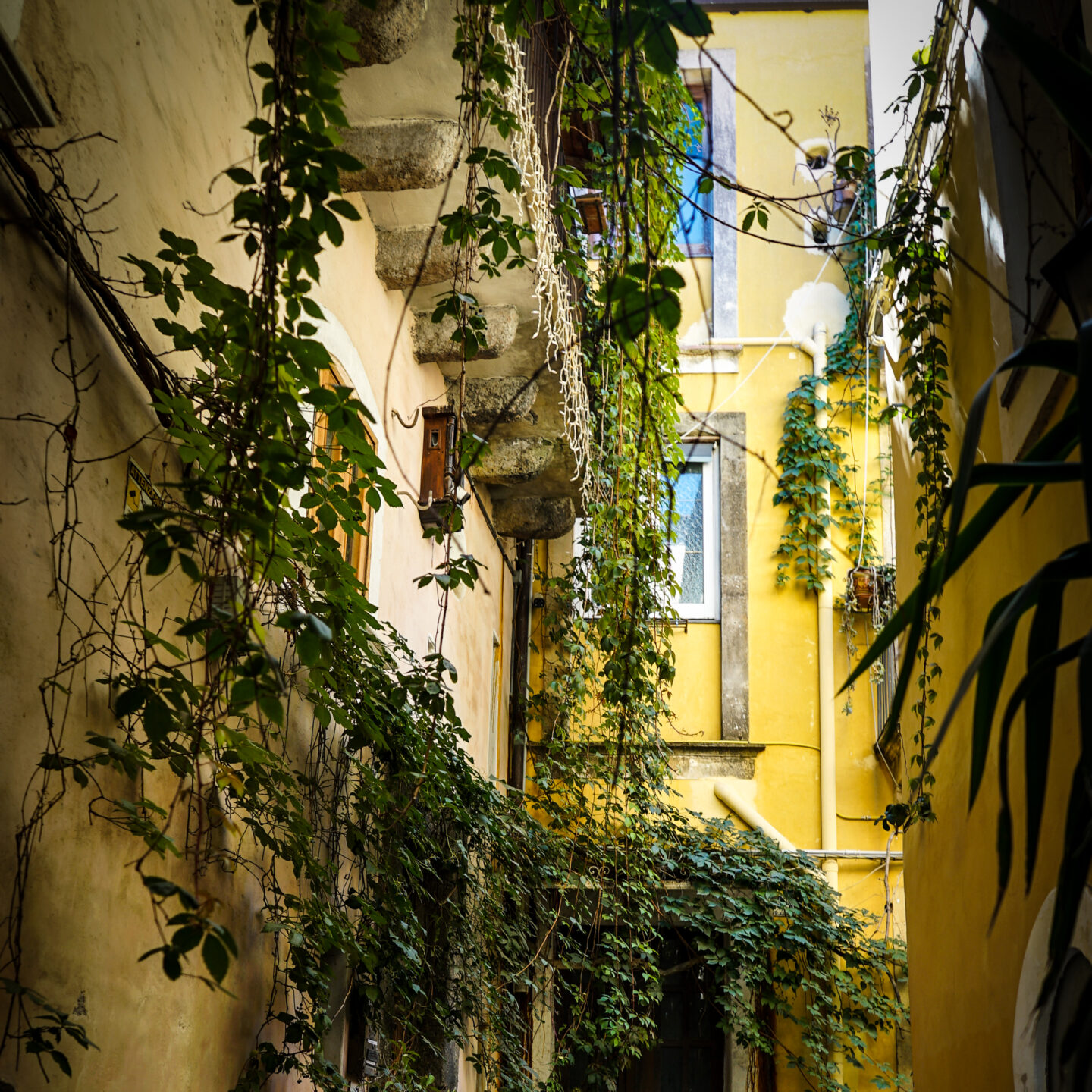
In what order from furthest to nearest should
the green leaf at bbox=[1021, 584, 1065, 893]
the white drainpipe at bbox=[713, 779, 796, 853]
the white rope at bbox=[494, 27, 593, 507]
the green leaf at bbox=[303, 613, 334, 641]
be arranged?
1. the white drainpipe at bbox=[713, 779, 796, 853]
2. the white rope at bbox=[494, 27, 593, 507]
3. the green leaf at bbox=[303, 613, 334, 641]
4. the green leaf at bbox=[1021, 584, 1065, 893]

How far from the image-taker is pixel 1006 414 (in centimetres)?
356

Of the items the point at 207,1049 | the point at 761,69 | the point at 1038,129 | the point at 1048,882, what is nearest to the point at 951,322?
the point at 1038,129

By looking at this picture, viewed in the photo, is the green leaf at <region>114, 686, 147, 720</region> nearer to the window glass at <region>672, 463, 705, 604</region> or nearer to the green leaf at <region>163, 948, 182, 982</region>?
the green leaf at <region>163, 948, 182, 982</region>

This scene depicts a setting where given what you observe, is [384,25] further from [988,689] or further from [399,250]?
[988,689]

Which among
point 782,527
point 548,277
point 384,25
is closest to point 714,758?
point 782,527

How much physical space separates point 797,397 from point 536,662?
3153 mm

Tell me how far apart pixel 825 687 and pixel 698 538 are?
A: 1.66 m

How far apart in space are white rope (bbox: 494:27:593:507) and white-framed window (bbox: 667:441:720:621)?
2.81 m

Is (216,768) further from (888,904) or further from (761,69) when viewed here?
(761,69)

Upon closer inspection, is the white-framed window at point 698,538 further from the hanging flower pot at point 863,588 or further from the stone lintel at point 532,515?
the stone lintel at point 532,515

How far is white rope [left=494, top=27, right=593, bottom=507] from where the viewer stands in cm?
436

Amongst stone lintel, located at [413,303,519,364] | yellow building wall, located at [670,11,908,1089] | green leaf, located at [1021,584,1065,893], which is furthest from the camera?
yellow building wall, located at [670,11,908,1089]

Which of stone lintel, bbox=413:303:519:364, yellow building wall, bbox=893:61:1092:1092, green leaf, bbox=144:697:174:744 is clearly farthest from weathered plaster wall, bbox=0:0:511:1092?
stone lintel, bbox=413:303:519:364

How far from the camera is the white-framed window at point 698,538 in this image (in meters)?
9.91
